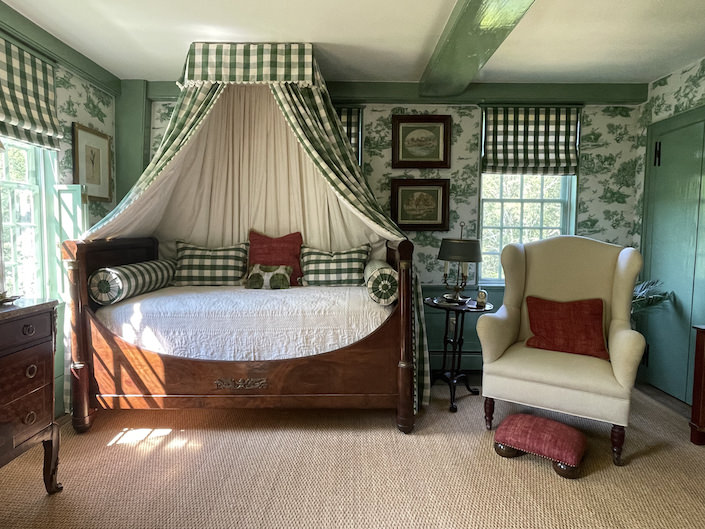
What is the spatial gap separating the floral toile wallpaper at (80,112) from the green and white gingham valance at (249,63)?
836 mm

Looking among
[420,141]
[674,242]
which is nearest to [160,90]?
[420,141]

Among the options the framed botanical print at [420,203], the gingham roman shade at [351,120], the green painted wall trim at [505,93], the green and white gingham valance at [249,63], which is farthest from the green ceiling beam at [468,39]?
the green and white gingham valance at [249,63]

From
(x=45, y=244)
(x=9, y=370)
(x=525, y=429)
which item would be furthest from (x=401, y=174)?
(x=9, y=370)

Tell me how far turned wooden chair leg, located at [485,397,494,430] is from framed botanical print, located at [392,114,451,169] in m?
1.99

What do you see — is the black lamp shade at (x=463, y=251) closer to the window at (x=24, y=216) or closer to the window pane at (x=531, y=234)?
the window pane at (x=531, y=234)

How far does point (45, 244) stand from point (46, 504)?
1.67 metres

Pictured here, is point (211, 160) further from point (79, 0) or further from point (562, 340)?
point (562, 340)

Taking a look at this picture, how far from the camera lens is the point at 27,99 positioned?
100 inches

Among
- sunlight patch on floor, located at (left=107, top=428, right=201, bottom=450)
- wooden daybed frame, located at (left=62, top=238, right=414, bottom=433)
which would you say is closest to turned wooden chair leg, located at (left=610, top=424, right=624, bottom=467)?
wooden daybed frame, located at (left=62, top=238, right=414, bottom=433)

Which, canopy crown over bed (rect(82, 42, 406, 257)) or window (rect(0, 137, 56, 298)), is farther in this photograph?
canopy crown over bed (rect(82, 42, 406, 257))

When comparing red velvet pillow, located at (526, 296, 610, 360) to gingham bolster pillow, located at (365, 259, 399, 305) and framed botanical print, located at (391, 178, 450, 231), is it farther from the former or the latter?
framed botanical print, located at (391, 178, 450, 231)

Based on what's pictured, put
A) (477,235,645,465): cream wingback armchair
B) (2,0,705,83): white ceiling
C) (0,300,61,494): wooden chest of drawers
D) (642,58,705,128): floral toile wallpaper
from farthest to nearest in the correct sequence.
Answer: (642,58,705,128): floral toile wallpaper → (2,0,705,83): white ceiling → (477,235,645,465): cream wingback armchair → (0,300,61,494): wooden chest of drawers

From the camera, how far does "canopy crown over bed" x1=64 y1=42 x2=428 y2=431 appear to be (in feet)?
8.31

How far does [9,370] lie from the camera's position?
1.76 meters
